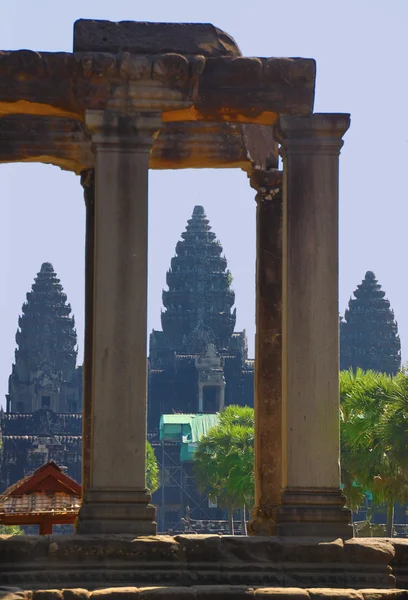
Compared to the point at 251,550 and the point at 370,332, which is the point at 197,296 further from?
the point at 251,550

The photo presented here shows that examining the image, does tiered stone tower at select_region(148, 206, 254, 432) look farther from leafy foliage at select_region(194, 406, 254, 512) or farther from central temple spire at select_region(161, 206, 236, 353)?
leafy foliage at select_region(194, 406, 254, 512)

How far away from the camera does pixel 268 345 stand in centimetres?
2466

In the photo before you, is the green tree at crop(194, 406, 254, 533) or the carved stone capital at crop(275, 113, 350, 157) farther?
the green tree at crop(194, 406, 254, 533)

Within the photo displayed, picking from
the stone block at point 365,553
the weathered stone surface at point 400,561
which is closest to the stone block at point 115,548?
the stone block at point 365,553

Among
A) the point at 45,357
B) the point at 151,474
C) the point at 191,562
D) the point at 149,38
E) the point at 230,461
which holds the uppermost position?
the point at 45,357

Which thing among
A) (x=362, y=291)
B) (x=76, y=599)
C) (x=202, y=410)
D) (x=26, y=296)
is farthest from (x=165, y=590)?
(x=362, y=291)

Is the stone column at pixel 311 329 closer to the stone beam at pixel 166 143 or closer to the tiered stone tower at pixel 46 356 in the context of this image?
the stone beam at pixel 166 143

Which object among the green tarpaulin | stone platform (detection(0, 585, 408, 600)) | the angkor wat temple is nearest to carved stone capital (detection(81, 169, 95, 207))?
stone platform (detection(0, 585, 408, 600))

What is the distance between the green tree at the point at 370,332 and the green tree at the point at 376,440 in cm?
13352

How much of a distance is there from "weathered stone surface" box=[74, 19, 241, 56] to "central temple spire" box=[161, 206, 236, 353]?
15045 centimetres

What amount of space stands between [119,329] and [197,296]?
156002 millimetres

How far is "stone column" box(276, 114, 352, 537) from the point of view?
21516 millimetres

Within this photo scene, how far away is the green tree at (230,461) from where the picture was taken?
87812 millimetres

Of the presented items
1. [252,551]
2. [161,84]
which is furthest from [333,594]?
[161,84]
